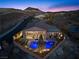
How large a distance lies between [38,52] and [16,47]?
102 centimetres

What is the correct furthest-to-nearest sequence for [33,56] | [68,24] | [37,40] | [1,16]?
[1,16] < [68,24] < [37,40] < [33,56]

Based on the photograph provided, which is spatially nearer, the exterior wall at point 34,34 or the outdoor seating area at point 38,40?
the outdoor seating area at point 38,40

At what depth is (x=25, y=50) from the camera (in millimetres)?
5742

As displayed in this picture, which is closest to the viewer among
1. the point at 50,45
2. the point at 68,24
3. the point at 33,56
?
the point at 33,56

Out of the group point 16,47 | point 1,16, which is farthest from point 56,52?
point 1,16

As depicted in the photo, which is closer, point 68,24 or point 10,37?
point 10,37

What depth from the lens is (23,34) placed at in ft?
23.2

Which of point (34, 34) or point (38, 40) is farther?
point (34, 34)

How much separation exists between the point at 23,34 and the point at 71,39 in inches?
80.9

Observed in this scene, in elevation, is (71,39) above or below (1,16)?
below

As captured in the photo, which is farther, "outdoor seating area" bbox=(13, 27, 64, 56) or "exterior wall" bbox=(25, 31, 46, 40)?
"exterior wall" bbox=(25, 31, 46, 40)

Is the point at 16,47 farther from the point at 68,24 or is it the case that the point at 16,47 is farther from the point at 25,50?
the point at 68,24

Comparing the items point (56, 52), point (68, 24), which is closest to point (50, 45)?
point (56, 52)

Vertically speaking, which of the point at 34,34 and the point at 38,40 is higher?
the point at 34,34
